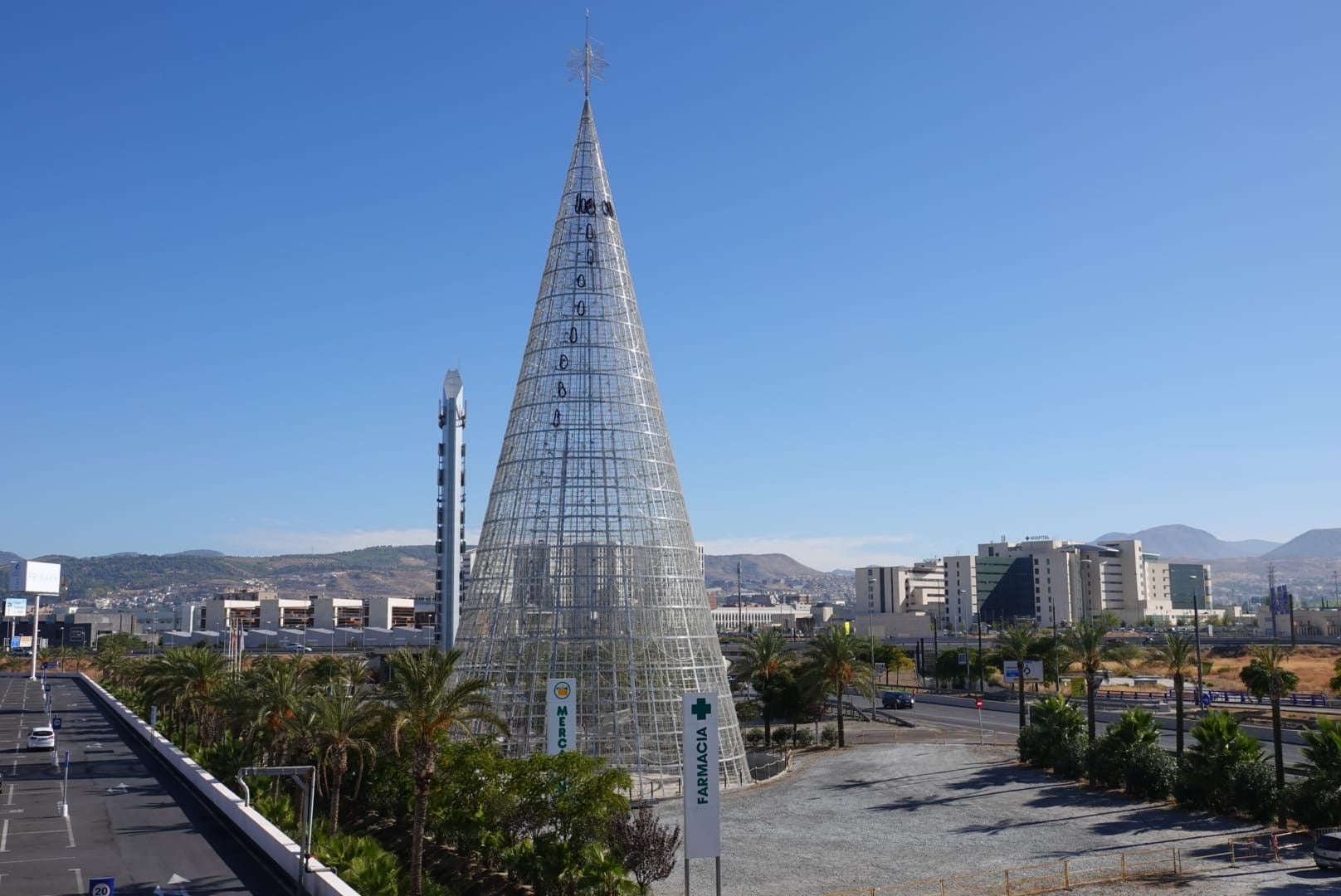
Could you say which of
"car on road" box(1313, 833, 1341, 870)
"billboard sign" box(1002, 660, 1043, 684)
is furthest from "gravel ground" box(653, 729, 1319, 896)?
"billboard sign" box(1002, 660, 1043, 684)

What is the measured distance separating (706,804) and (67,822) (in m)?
22.5

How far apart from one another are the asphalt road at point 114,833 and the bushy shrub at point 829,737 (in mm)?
32339

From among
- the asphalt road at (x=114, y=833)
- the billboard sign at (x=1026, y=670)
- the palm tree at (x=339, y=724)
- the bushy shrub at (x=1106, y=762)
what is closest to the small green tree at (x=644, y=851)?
the palm tree at (x=339, y=724)

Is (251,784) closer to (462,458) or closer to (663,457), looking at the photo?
(663,457)

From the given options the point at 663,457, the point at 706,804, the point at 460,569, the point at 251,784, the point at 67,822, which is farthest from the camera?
the point at 460,569

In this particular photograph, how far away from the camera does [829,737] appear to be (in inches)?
2402

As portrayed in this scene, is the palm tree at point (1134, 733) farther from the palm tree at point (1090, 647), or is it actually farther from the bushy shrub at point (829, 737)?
the bushy shrub at point (829, 737)

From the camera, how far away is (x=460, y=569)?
114 metres

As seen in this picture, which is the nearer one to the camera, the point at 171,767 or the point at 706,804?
the point at 706,804

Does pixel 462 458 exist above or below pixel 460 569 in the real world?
above

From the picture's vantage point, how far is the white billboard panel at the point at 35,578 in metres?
157

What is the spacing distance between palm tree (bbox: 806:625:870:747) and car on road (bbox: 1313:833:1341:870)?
1107 inches

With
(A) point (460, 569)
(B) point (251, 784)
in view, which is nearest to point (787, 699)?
(B) point (251, 784)

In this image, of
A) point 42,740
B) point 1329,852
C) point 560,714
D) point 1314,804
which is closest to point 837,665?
point 560,714
